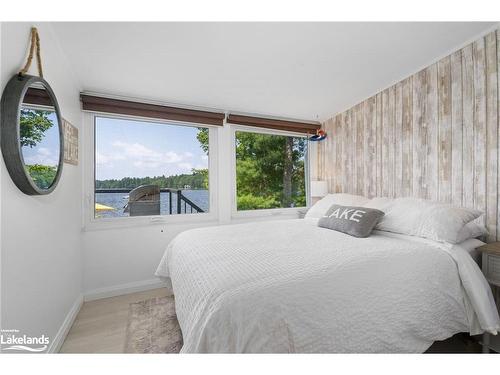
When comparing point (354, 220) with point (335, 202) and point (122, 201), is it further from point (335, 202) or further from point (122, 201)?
point (122, 201)

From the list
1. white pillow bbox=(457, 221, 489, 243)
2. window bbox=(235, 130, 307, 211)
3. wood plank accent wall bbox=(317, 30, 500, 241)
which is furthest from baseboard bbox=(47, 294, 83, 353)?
wood plank accent wall bbox=(317, 30, 500, 241)

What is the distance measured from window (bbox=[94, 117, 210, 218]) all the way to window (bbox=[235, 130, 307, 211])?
0.53 m

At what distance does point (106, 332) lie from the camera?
6.46 feet

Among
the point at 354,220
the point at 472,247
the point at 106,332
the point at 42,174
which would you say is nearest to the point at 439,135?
the point at 472,247

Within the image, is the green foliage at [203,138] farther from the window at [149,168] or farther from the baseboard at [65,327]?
the baseboard at [65,327]

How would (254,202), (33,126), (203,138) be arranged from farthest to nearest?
(254,202) → (203,138) → (33,126)

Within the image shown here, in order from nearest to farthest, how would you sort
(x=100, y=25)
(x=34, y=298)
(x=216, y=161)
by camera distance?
(x=34, y=298), (x=100, y=25), (x=216, y=161)

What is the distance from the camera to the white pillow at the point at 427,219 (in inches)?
66.3

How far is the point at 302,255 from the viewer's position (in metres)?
1.51

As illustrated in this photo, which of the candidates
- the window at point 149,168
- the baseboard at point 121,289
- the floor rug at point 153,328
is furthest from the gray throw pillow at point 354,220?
the baseboard at point 121,289

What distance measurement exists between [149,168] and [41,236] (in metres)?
1.58
